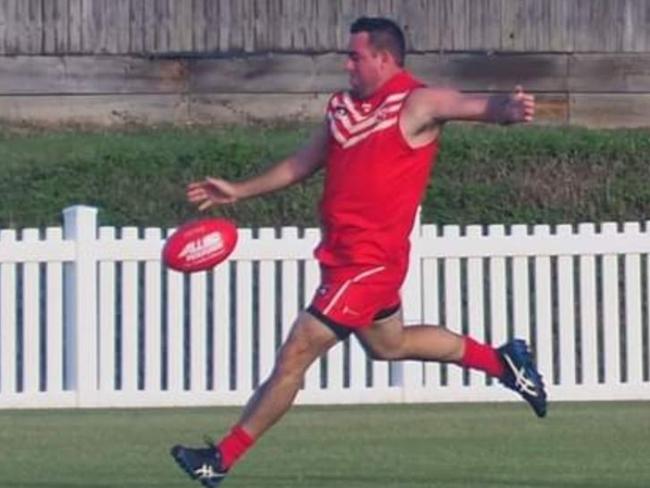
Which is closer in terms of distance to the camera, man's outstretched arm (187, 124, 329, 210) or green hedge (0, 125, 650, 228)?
man's outstretched arm (187, 124, 329, 210)

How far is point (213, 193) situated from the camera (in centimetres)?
1084

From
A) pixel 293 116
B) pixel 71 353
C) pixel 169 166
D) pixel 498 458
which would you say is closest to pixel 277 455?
pixel 498 458

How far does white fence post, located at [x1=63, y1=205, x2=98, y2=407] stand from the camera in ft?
49.7

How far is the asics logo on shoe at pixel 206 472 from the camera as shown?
409 inches

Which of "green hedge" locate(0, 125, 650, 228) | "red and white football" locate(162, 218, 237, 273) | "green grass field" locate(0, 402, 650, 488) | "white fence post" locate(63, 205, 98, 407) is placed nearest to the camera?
"red and white football" locate(162, 218, 237, 273)

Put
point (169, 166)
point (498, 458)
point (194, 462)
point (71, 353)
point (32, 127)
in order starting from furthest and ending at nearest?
point (32, 127) < point (169, 166) < point (71, 353) < point (498, 458) < point (194, 462)

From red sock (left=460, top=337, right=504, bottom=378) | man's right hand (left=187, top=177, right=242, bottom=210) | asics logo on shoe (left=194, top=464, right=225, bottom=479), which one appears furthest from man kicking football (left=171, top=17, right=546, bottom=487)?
red sock (left=460, top=337, right=504, bottom=378)

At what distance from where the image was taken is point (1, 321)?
1547 centimetres

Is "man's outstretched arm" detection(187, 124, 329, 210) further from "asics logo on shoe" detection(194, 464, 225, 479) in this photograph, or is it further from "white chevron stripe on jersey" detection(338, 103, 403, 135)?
"asics logo on shoe" detection(194, 464, 225, 479)

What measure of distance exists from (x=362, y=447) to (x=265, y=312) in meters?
2.85

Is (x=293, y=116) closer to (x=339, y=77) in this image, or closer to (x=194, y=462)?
(x=339, y=77)

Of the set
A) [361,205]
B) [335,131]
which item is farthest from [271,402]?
[335,131]

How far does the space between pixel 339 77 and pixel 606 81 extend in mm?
2167

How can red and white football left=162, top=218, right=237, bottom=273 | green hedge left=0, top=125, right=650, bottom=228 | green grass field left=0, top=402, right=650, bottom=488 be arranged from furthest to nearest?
1. green hedge left=0, top=125, right=650, bottom=228
2. green grass field left=0, top=402, right=650, bottom=488
3. red and white football left=162, top=218, right=237, bottom=273
